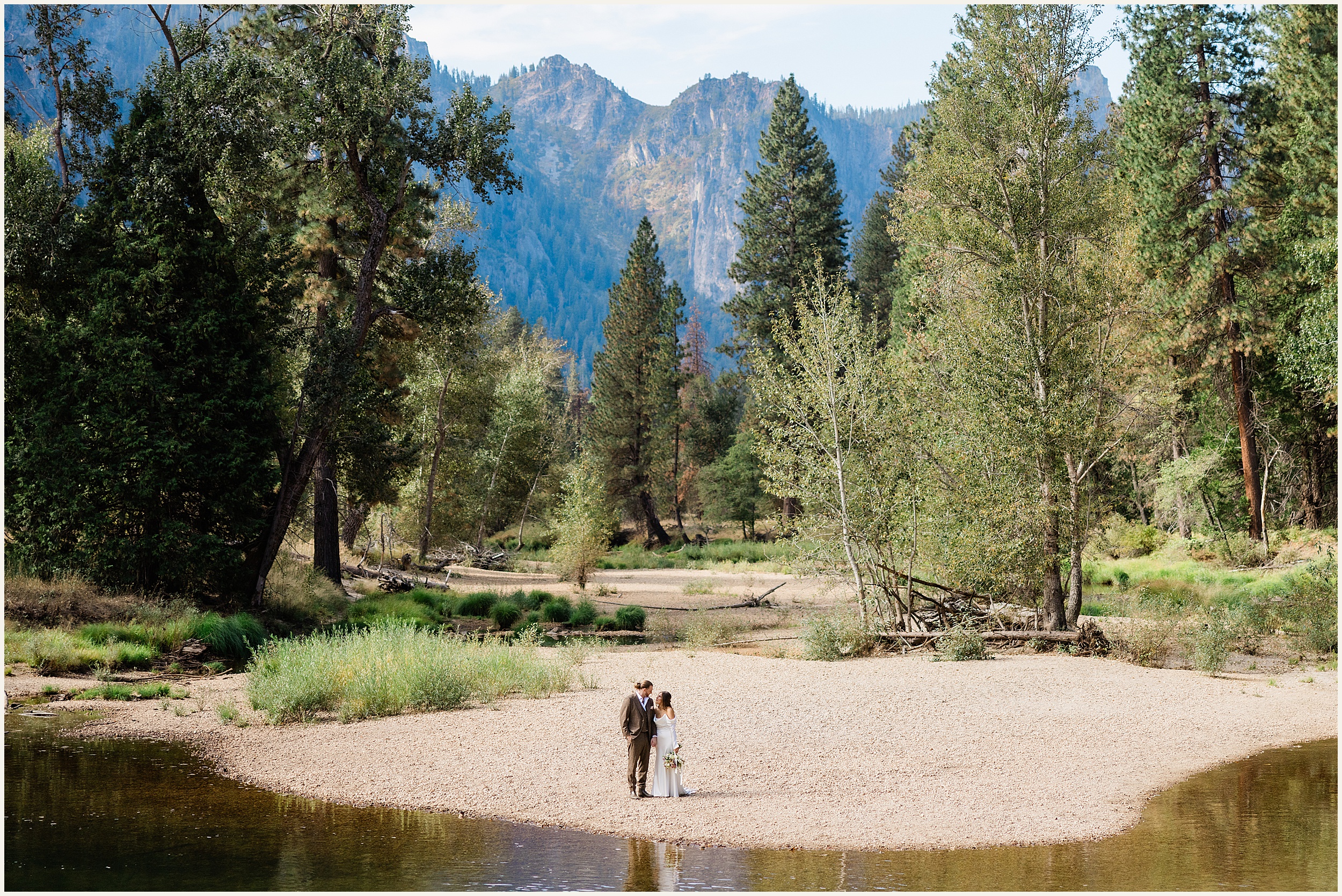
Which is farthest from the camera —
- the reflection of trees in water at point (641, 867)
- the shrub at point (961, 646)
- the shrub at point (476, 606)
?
the shrub at point (476, 606)

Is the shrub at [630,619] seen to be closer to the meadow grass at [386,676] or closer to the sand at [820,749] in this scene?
the sand at [820,749]

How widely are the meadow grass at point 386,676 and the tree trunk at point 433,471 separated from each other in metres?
23.6

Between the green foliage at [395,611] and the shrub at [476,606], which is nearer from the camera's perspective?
the green foliage at [395,611]

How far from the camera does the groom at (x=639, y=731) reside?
30.6ft

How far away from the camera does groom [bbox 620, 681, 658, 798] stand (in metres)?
9.31

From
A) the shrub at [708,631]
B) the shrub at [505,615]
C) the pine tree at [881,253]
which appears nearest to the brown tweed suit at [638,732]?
the shrub at [708,631]

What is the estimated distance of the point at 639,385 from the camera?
5403 cm

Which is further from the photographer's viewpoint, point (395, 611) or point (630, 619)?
point (630, 619)

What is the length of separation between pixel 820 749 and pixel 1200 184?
92.1ft

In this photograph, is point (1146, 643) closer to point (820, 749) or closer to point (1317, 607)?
point (1317, 607)

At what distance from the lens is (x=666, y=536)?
182ft

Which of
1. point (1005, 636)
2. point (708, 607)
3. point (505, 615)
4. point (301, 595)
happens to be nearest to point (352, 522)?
point (301, 595)

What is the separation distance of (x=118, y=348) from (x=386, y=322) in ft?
23.3

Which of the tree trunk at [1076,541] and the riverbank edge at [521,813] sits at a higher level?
the tree trunk at [1076,541]
